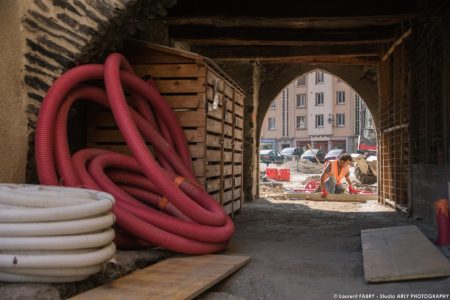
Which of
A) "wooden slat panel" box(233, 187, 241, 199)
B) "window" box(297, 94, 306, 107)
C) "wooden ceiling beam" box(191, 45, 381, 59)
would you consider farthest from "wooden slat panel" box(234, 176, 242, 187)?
"window" box(297, 94, 306, 107)

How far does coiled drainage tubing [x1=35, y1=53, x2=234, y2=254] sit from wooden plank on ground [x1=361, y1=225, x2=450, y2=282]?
1356mm

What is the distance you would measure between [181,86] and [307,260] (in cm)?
246

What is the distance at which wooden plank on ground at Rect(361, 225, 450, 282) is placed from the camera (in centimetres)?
384

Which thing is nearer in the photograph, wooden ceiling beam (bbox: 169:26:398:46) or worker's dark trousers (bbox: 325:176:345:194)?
wooden ceiling beam (bbox: 169:26:398:46)

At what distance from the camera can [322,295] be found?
3.73 meters

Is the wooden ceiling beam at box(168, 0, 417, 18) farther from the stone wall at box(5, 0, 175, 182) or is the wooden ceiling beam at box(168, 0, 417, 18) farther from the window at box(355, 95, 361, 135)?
the window at box(355, 95, 361, 135)

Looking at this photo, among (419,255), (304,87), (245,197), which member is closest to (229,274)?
(419,255)

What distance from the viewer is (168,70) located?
5.96 m

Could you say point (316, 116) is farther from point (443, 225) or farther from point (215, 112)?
point (443, 225)

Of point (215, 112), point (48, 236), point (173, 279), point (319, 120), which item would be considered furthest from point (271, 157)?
point (48, 236)

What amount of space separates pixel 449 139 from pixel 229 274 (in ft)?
12.2

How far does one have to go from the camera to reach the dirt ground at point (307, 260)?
12.3 feet

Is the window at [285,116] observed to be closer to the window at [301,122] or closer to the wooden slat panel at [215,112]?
the window at [301,122]

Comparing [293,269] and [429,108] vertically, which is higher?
[429,108]
